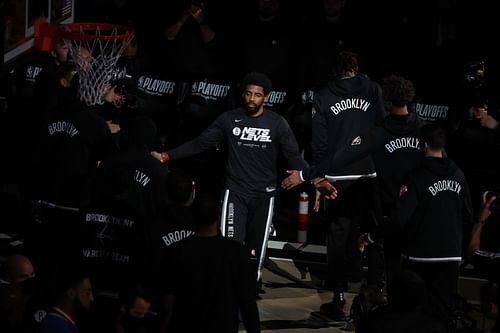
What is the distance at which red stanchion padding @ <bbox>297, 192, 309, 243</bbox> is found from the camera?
1403cm

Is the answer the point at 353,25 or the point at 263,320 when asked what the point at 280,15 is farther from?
the point at 263,320

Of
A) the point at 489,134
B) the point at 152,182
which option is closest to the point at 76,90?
the point at 152,182

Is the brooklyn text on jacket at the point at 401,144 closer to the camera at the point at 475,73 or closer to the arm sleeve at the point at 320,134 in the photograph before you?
the arm sleeve at the point at 320,134

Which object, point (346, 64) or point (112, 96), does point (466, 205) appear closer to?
point (346, 64)

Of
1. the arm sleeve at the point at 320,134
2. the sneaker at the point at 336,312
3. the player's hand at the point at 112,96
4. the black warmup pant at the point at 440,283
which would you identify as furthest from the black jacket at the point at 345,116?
the player's hand at the point at 112,96

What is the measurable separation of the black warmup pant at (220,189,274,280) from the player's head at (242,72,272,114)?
0.84 metres

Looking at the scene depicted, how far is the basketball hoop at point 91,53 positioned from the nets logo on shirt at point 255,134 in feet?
7.31

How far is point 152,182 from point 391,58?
5616 millimetres

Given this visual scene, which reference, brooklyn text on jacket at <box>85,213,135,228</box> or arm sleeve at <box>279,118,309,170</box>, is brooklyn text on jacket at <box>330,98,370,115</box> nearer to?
arm sleeve at <box>279,118,309,170</box>

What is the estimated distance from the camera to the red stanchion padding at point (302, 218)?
552 inches

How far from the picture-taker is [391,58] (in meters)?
15.1

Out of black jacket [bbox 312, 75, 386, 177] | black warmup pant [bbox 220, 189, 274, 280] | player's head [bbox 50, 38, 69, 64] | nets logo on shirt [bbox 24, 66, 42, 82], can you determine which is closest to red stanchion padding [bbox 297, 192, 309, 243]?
black jacket [bbox 312, 75, 386, 177]

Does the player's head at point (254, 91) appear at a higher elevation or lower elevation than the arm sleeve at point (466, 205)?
higher

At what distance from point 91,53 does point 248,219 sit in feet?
10.6
